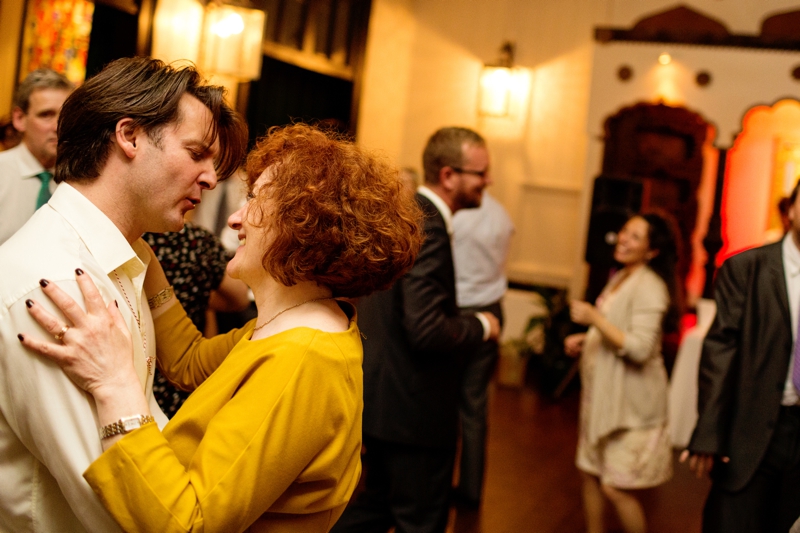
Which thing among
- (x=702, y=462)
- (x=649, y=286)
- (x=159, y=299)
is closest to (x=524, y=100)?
(x=649, y=286)

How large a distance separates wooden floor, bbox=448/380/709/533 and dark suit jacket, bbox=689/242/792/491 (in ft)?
4.56

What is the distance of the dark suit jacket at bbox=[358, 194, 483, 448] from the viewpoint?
2633 millimetres

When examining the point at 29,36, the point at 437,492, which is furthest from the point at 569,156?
the point at 437,492

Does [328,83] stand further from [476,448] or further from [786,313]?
[786,313]

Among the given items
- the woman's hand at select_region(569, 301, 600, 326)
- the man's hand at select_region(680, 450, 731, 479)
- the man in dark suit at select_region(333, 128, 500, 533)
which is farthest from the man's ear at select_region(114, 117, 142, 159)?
the woman's hand at select_region(569, 301, 600, 326)

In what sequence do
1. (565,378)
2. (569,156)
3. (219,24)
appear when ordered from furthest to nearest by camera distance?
(569,156), (565,378), (219,24)

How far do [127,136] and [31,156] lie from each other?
1.81 metres

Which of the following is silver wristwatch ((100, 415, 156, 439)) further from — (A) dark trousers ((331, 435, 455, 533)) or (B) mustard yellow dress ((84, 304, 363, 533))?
(A) dark trousers ((331, 435, 455, 533))

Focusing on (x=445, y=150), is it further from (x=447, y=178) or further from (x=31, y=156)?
(x=31, y=156)

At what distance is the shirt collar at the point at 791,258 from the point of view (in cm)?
265

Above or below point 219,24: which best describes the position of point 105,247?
below

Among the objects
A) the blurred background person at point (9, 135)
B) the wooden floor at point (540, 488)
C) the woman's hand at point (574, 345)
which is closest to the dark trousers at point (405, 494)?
the wooden floor at point (540, 488)

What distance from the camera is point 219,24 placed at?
5.13 metres

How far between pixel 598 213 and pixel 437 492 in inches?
176
